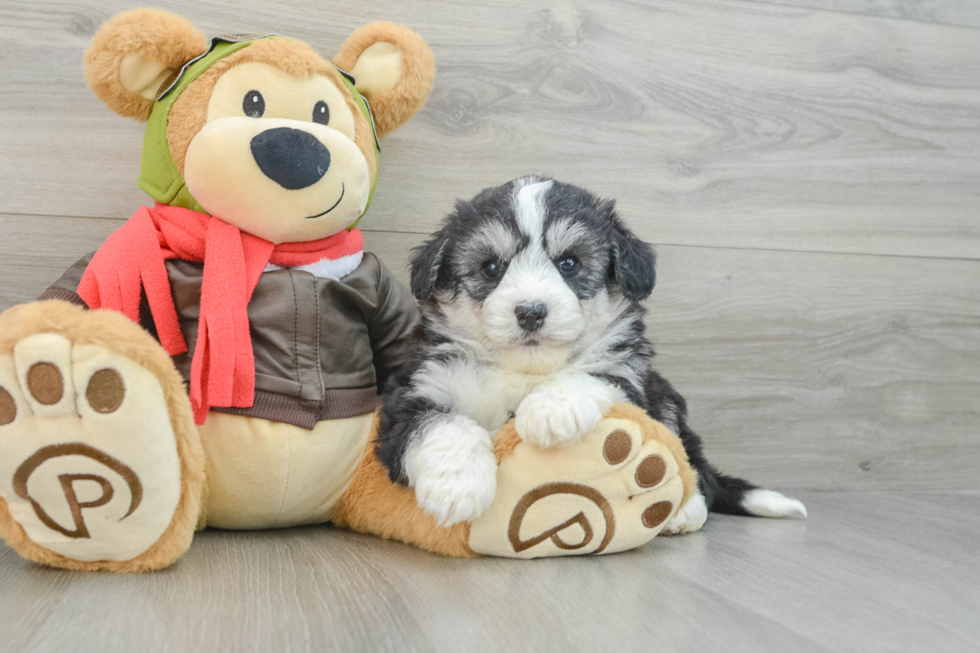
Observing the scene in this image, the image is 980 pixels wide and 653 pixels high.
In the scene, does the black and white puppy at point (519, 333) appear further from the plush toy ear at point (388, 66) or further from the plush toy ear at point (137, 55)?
the plush toy ear at point (137, 55)

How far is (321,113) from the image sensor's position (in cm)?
166

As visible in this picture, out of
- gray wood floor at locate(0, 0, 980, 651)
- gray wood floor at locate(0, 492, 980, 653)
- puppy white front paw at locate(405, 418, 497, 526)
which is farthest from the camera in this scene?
gray wood floor at locate(0, 0, 980, 651)

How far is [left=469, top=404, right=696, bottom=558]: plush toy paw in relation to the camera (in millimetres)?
1443

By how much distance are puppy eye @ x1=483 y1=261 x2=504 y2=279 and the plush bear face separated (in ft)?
1.08

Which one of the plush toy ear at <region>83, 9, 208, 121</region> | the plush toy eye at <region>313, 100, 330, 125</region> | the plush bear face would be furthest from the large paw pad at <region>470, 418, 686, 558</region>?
the plush toy ear at <region>83, 9, 208, 121</region>

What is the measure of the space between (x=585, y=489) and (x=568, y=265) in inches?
18.2

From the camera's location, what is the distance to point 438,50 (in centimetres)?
222

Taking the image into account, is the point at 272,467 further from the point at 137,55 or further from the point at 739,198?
the point at 739,198

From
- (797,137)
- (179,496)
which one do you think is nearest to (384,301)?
(179,496)

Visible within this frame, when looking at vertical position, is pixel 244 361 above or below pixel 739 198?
below

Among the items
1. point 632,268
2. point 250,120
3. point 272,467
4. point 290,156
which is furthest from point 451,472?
point 250,120

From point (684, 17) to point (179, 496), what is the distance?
6.60 ft

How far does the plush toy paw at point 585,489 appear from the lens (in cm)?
144

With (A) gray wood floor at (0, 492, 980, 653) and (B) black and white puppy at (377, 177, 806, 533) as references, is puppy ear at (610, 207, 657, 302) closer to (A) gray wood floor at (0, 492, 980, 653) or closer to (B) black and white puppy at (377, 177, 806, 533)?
(B) black and white puppy at (377, 177, 806, 533)
